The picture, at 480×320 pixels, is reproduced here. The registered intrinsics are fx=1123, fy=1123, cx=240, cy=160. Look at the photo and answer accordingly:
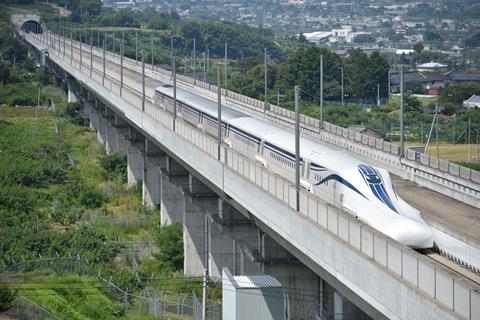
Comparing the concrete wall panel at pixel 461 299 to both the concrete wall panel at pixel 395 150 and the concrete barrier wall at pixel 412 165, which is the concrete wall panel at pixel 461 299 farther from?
the concrete wall panel at pixel 395 150

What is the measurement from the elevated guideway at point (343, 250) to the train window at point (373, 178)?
1.55 m

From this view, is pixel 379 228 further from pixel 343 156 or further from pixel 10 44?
pixel 10 44

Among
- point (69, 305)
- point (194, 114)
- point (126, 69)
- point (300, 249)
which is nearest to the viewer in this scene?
point (300, 249)

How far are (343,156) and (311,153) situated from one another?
6.38 feet

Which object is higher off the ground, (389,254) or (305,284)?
(389,254)

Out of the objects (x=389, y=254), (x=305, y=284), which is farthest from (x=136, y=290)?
(x=389, y=254)

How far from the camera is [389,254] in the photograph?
20.2 m

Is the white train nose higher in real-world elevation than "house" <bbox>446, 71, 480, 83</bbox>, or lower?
higher

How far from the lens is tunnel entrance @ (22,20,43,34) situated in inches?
6811

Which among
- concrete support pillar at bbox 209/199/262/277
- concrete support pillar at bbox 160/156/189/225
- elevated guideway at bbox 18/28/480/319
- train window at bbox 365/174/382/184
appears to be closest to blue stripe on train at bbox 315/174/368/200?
train window at bbox 365/174/382/184

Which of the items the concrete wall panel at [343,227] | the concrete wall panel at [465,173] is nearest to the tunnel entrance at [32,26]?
the concrete wall panel at [465,173]

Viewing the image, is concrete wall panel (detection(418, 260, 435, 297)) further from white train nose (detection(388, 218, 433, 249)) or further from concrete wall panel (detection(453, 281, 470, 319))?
white train nose (detection(388, 218, 433, 249))

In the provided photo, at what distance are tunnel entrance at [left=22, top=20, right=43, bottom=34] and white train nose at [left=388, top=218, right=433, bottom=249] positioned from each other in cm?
15435

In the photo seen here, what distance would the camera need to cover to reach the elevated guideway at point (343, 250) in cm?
→ 1795
